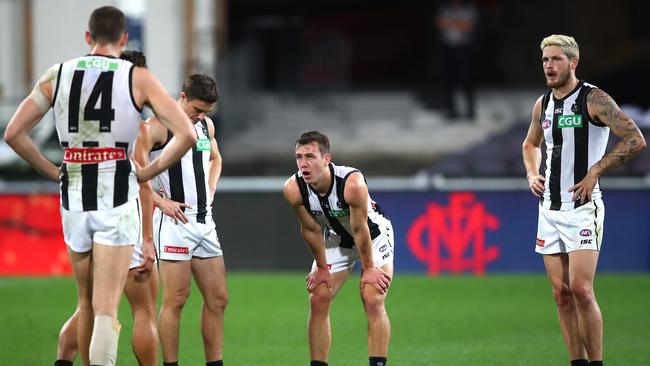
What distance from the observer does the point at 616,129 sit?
23.1ft

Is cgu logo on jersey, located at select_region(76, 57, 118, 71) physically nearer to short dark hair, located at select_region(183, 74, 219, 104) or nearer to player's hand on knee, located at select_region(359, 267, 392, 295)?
short dark hair, located at select_region(183, 74, 219, 104)

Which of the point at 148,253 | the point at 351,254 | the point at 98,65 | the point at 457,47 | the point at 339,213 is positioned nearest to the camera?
the point at 98,65

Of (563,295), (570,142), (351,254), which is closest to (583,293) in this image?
(563,295)

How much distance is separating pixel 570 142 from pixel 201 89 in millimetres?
2385

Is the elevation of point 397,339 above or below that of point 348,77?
below

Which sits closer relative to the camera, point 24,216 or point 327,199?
point 327,199

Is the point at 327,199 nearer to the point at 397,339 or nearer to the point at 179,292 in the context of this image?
the point at 179,292

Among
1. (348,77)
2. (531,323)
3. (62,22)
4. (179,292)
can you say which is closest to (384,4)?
(348,77)

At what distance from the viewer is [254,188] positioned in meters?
14.9

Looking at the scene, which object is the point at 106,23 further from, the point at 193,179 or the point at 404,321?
the point at 404,321

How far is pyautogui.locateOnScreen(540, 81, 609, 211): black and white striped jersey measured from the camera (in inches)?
281

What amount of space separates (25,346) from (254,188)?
596 cm

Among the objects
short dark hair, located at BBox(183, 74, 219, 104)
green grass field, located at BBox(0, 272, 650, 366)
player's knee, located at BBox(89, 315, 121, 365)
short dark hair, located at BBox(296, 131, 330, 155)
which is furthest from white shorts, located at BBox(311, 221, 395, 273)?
player's knee, located at BBox(89, 315, 121, 365)

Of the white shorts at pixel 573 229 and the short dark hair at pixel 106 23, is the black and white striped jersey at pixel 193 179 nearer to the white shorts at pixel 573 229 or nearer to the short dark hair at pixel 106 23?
the short dark hair at pixel 106 23
